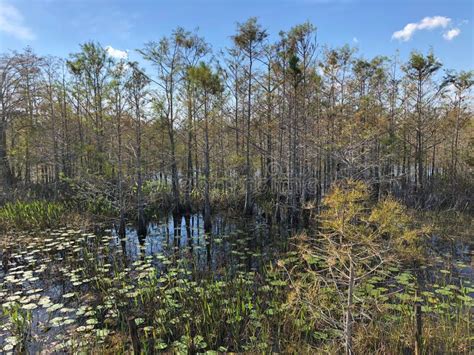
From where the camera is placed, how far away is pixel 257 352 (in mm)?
3816

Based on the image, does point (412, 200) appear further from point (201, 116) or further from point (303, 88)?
point (201, 116)

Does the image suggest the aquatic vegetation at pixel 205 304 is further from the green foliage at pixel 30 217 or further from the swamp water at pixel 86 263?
the green foliage at pixel 30 217

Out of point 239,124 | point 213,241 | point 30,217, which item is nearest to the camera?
point 213,241

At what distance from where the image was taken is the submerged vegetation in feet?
13.0

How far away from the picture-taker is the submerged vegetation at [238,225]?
13.0ft

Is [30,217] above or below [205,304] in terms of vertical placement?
above

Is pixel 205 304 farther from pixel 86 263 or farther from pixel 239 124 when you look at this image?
pixel 239 124

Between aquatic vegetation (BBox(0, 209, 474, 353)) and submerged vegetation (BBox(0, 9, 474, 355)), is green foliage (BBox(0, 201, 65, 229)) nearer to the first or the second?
submerged vegetation (BBox(0, 9, 474, 355))

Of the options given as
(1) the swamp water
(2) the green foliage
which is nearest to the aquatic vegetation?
(1) the swamp water

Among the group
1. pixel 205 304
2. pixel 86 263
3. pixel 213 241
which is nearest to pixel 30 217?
pixel 86 263

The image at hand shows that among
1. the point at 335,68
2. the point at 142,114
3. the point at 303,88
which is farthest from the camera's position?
the point at 335,68

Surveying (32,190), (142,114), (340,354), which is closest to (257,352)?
(340,354)

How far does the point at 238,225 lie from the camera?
11125 mm

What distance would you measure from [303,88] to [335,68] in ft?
6.96
